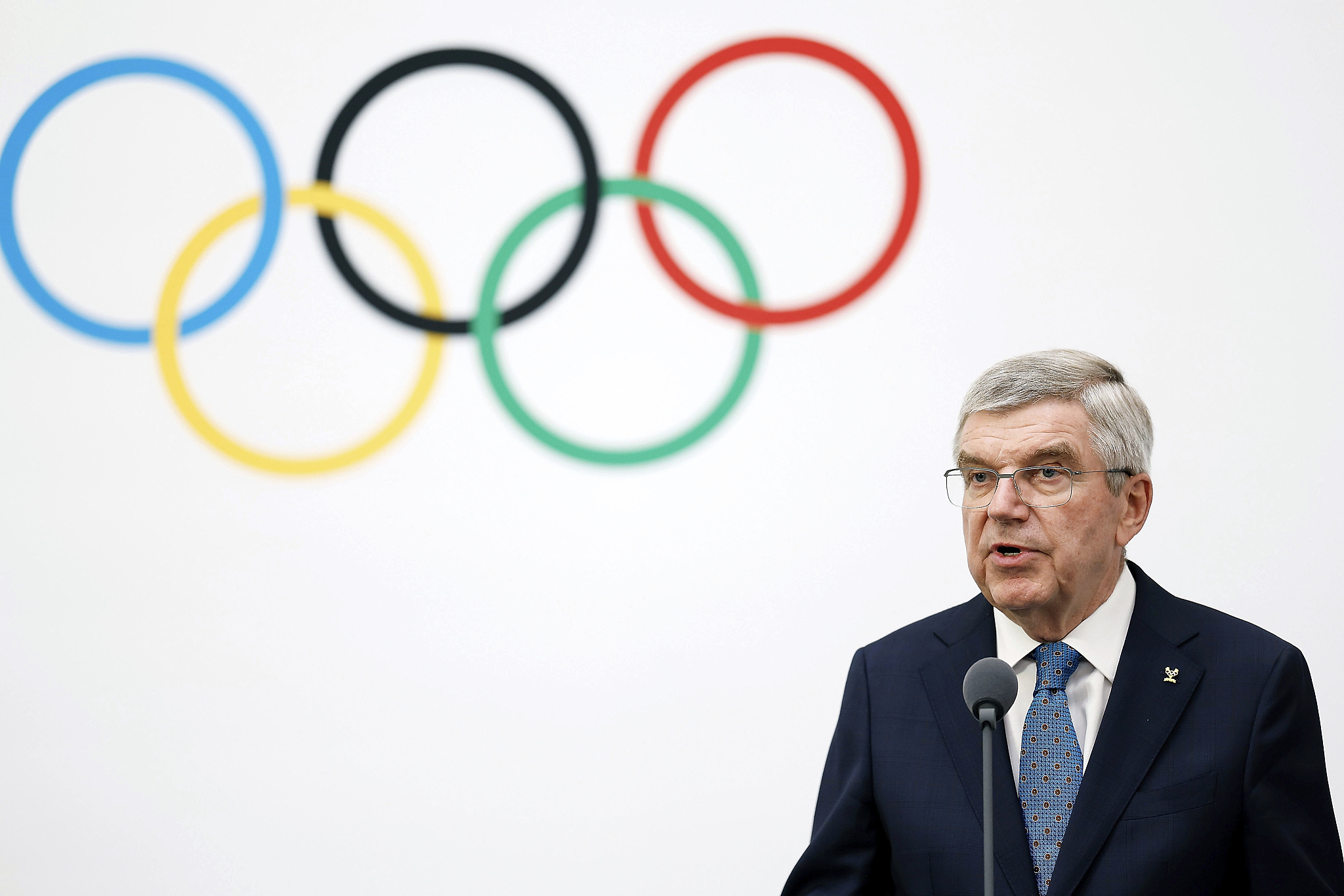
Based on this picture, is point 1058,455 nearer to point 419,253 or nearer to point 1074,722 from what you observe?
point 1074,722

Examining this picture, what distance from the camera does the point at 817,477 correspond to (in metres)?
2.53

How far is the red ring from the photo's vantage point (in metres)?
2.57

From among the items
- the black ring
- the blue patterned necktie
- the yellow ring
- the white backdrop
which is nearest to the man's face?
the blue patterned necktie

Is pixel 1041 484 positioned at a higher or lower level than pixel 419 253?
lower

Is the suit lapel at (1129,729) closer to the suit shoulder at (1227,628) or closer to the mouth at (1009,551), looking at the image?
the suit shoulder at (1227,628)

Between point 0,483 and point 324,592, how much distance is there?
795mm

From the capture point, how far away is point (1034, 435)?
1666mm

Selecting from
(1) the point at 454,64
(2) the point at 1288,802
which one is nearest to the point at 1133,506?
(2) the point at 1288,802

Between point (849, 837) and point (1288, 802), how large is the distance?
565 millimetres

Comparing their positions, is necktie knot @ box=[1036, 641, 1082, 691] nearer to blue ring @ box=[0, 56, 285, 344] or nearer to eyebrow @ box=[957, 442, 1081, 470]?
eyebrow @ box=[957, 442, 1081, 470]

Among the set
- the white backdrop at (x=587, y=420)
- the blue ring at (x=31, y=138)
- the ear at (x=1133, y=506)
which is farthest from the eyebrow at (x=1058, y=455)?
the blue ring at (x=31, y=138)

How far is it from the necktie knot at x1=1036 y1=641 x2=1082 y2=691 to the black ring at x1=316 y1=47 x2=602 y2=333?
4.50 ft

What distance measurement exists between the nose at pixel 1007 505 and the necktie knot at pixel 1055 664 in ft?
0.62

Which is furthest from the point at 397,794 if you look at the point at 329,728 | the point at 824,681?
the point at 824,681
